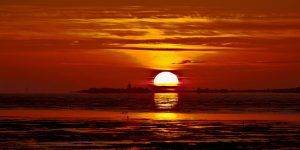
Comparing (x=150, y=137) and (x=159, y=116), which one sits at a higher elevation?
(x=159, y=116)

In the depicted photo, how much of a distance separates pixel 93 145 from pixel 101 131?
12.6m

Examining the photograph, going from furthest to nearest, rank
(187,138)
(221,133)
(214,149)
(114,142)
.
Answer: (221,133), (187,138), (114,142), (214,149)

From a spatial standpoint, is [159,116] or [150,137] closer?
[150,137]

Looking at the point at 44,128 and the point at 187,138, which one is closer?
the point at 187,138

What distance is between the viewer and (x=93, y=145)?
45781 millimetres

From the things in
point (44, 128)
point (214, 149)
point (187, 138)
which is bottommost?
point (214, 149)

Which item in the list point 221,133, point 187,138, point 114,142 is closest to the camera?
point 114,142

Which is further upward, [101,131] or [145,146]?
[101,131]

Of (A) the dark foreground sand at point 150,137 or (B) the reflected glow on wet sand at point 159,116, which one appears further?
(B) the reflected glow on wet sand at point 159,116

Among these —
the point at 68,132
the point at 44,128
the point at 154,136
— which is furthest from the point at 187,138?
the point at 44,128

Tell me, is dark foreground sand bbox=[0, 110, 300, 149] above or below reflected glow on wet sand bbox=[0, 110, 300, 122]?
below

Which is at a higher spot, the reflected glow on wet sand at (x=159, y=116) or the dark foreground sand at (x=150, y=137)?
the reflected glow on wet sand at (x=159, y=116)

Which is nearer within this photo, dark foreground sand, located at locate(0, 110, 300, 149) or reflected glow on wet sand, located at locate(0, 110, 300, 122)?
dark foreground sand, located at locate(0, 110, 300, 149)

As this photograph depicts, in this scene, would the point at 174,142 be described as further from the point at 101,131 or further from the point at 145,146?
the point at 101,131
